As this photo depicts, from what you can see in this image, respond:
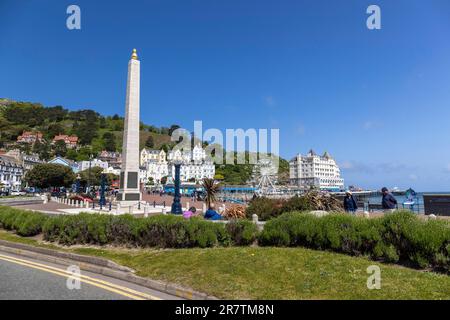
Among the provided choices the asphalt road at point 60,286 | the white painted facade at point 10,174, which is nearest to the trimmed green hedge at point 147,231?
the asphalt road at point 60,286

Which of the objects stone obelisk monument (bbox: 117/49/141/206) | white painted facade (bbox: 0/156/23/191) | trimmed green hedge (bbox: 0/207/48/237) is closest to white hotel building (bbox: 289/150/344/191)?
white painted facade (bbox: 0/156/23/191)

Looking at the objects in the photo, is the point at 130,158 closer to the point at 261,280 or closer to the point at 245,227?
the point at 245,227

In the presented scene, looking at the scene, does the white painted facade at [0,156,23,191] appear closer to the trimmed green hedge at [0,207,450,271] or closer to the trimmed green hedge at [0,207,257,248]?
the trimmed green hedge at [0,207,257,248]

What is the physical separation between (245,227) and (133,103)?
91.3 ft

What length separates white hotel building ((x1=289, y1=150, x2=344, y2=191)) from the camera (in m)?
168

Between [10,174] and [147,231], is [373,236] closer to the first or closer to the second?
[147,231]

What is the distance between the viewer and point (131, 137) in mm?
35031

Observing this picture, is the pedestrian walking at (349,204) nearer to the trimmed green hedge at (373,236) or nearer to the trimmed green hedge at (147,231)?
the trimmed green hedge at (373,236)

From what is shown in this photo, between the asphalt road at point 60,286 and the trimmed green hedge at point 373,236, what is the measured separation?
15.2 feet

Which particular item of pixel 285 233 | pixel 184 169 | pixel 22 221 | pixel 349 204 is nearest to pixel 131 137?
pixel 22 221

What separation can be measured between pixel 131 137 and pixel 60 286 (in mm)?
29235

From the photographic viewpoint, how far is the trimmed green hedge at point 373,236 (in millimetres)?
7383

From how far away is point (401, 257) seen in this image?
26.4 feet

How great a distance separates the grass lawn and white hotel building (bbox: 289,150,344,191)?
532 ft
